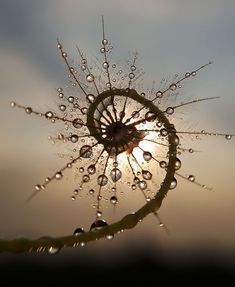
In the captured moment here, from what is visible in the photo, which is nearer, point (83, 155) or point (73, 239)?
point (73, 239)

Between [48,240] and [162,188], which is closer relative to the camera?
[48,240]

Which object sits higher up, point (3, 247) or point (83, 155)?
point (83, 155)

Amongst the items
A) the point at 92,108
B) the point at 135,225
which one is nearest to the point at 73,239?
the point at 135,225

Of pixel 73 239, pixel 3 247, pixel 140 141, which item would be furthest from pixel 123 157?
pixel 3 247

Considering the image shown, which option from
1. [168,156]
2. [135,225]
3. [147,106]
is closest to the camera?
[135,225]

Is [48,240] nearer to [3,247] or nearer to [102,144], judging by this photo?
[3,247]

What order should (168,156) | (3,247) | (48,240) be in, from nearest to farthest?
(3,247), (48,240), (168,156)

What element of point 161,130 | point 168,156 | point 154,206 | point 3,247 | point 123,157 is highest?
point 123,157

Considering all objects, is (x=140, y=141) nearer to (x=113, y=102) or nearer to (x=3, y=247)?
(x=113, y=102)

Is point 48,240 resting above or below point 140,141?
below
